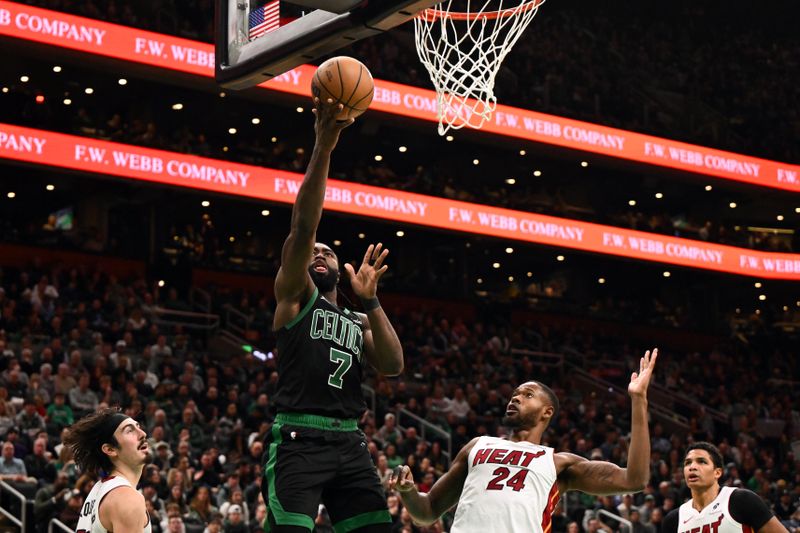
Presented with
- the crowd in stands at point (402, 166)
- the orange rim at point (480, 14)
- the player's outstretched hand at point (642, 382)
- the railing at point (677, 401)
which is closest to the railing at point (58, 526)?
the orange rim at point (480, 14)

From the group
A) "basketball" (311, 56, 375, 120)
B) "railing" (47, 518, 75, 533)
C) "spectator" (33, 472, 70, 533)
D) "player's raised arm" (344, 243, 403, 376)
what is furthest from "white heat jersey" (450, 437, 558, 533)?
"spectator" (33, 472, 70, 533)

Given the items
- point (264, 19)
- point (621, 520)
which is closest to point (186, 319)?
point (621, 520)

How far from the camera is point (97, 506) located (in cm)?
503

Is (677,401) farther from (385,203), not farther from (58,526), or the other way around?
(58,526)

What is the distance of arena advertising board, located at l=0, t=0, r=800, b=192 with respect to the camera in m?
20.6

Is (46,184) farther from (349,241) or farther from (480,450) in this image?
(480,450)

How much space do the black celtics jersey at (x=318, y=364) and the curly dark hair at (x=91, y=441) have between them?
796 mm

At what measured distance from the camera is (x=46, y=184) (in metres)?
24.9

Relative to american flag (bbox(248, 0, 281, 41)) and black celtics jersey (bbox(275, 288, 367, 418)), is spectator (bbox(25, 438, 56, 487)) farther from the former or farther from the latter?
black celtics jersey (bbox(275, 288, 367, 418))

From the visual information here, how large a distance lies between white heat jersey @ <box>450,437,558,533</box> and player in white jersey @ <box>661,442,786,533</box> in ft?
5.18

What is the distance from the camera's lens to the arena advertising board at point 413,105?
2056 cm

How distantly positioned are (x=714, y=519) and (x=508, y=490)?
186 cm

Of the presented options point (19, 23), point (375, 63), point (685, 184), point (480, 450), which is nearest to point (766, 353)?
point (685, 184)

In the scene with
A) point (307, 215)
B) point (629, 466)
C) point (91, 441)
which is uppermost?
point (307, 215)
